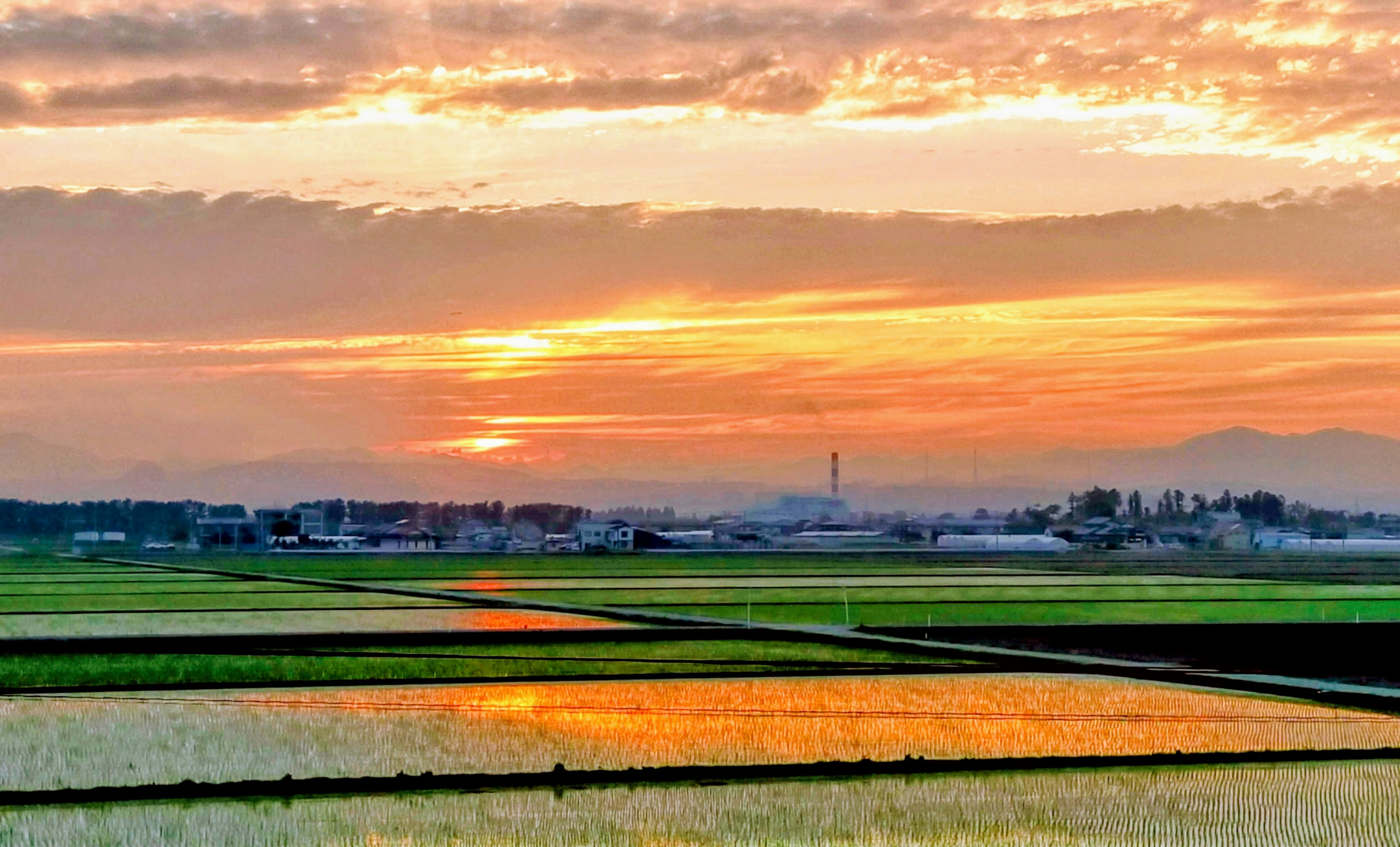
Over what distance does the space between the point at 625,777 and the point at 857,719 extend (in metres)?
4.40

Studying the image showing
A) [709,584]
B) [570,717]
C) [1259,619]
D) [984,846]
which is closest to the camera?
[984,846]

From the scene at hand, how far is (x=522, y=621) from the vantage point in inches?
1358

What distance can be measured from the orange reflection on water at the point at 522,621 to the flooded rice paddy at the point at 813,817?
57.9 feet

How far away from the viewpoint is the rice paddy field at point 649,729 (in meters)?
13.1

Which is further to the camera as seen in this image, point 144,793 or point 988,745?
point 988,745

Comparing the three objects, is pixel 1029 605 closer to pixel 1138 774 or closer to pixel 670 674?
pixel 670 674

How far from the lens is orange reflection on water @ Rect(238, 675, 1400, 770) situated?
1656 centimetres

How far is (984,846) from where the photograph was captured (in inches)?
491

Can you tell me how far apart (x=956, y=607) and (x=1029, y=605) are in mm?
2429

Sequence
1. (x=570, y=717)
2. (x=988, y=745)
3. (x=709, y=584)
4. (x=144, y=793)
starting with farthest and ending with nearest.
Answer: (x=709, y=584) < (x=570, y=717) < (x=988, y=745) < (x=144, y=793)

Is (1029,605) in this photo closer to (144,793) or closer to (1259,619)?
(1259,619)

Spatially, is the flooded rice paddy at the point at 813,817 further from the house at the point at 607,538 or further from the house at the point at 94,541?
the house at the point at 607,538

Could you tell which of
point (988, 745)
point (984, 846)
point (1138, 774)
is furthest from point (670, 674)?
point (984, 846)

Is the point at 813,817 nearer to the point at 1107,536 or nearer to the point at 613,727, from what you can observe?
the point at 613,727
